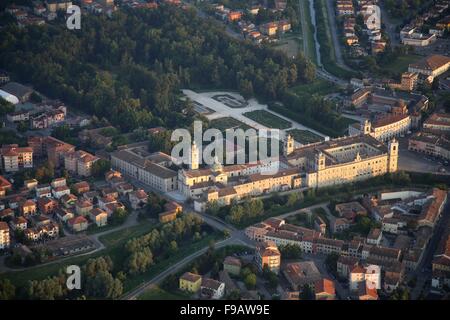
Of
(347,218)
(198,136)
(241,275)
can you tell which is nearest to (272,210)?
(347,218)

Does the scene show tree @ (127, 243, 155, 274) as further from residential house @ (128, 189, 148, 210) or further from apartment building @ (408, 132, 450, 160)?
apartment building @ (408, 132, 450, 160)

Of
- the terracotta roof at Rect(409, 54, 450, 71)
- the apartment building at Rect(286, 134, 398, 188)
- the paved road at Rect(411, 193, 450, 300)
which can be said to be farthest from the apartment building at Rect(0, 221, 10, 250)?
the terracotta roof at Rect(409, 54, 450, 71)

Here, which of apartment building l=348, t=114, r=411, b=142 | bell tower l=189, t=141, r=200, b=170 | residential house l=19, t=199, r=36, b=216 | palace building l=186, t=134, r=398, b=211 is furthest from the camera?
apartment building l=348, t=114, r=411, b=142

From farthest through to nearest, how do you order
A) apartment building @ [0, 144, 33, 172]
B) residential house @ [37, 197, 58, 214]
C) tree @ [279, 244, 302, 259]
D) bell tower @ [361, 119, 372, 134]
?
bell tower @ [361, 119, 372, 134], apartment building @ [0, 144, 33, 172], residential house @ [37, 197, 58, 214], tree @ [279, 244, 302, 259]

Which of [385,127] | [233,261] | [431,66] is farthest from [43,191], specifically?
[431,66]

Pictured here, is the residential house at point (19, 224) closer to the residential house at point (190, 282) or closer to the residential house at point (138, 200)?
the residential house at point (138, 200)

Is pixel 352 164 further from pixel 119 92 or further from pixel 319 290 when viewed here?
pixel 119 92

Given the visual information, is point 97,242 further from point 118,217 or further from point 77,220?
point 118,217
